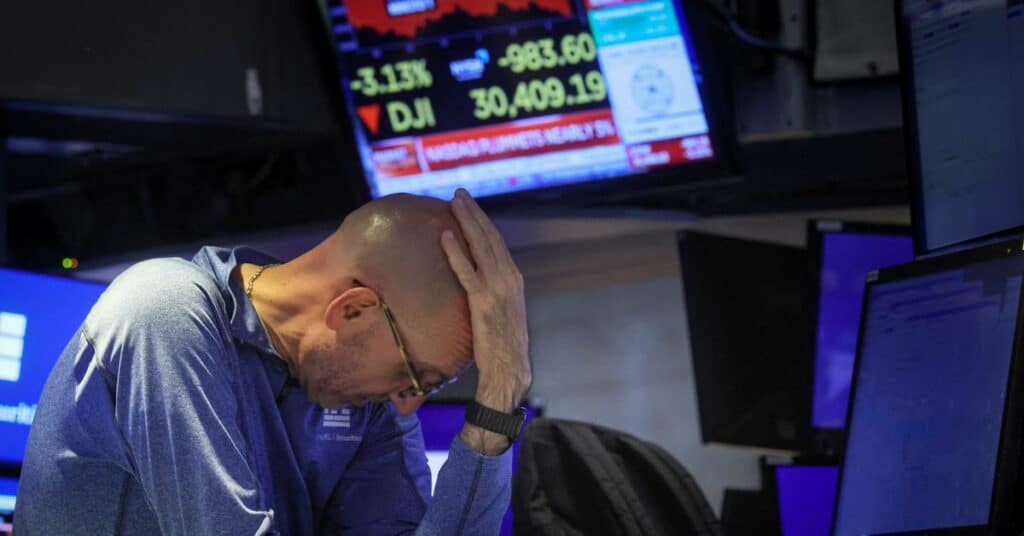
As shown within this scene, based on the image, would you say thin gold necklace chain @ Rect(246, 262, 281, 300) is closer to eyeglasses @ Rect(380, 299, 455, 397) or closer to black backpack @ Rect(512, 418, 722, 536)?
eyeglasses @ Rect(380, 299, 455, 397)

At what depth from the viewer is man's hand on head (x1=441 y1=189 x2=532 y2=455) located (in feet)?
6.06

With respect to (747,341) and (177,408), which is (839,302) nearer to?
(747,341)

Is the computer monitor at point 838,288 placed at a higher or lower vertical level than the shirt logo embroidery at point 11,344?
lower

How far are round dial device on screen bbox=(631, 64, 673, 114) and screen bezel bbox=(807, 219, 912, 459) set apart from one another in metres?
0.60

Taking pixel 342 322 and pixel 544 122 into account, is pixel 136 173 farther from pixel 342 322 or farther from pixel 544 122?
pixel 342 322

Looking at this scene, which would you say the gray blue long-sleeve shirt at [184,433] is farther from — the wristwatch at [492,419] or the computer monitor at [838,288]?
the computer monitor at [838,288]

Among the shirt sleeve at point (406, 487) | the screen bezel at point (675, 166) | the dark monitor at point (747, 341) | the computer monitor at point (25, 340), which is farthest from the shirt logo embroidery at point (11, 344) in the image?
the dark monitor at point (747, 341)

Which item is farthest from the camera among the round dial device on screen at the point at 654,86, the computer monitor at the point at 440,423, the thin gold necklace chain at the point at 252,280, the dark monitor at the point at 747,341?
the round dial device on screen at the point at 654,86

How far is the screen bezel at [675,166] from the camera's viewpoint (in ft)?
10.9

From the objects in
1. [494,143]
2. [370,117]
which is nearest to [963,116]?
[494,143]

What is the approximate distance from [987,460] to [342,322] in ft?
2.87

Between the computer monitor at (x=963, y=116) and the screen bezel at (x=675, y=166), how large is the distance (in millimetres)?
973

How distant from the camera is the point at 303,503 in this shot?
197 cm

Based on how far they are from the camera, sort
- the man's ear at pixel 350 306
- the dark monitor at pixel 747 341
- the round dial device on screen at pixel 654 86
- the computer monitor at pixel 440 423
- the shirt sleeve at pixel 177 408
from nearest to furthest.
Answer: the shirt sleeve at pixel 177 408 < the man's ear at pixel 350 306 < the computer monitor at pixel 440 423 < the dark monitor at pixel 747 341 < the round dial device on screen at pixel 654 86
